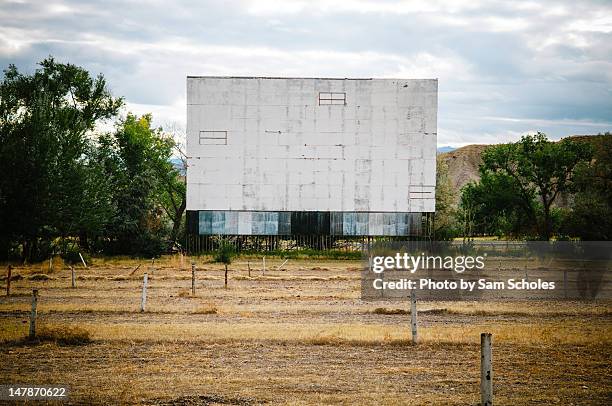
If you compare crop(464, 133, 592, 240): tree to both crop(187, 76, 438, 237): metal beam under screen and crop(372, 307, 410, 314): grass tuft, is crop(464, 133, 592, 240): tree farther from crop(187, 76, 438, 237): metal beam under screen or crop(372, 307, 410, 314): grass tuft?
crop(372, 307, 410, 314): grass tuft

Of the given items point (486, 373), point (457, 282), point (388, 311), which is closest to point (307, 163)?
point (457, 282)

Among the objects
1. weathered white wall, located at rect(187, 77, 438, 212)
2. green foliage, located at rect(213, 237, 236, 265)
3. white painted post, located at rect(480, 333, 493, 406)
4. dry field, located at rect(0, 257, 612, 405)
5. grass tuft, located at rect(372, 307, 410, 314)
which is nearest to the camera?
white painted post, located at rect(480, 333, 493, 406)

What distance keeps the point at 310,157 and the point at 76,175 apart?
18.9 meters

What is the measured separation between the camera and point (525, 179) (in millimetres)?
87688

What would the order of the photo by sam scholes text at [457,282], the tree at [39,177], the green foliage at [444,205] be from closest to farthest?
the photo by sam scholes text at [457,282], the tree at [39,177], the green foliage at [444,205]

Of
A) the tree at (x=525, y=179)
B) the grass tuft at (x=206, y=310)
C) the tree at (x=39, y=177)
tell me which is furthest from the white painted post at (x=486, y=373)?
the tree at (x=525, y=179)

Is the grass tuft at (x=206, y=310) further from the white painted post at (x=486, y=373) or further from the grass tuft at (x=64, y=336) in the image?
the white painted post at (x=486, y=373)

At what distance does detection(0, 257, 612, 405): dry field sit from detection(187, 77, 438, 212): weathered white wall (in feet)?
95.0

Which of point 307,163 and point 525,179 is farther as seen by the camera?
point 525,179

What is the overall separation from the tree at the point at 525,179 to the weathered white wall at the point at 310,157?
27.4m

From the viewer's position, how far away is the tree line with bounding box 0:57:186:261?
169ft

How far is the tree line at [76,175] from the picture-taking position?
2030 inches

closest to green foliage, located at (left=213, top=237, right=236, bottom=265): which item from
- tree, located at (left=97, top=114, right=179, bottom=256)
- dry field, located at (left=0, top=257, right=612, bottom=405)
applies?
tree, located at (left=97, top=114, right=179, bottom=256)

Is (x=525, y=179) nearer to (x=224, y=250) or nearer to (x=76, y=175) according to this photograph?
(x=224, y=250)
